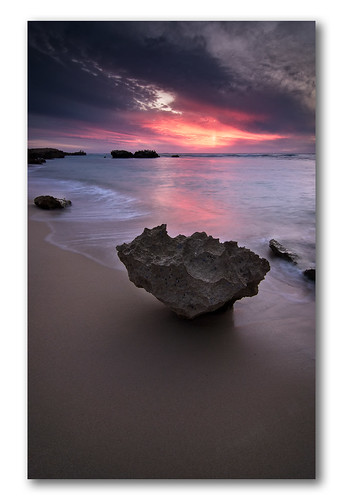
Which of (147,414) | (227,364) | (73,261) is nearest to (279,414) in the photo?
(227,364)

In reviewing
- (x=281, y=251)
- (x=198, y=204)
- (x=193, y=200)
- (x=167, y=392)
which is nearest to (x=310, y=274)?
(x=281, y=251)

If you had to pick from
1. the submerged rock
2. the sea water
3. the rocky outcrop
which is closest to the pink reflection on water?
the sea water

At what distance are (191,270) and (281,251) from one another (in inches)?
74.0

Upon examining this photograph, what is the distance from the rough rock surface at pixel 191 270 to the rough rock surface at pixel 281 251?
1429 mm

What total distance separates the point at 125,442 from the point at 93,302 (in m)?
1.12

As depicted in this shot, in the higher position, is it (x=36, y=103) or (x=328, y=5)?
(x=328, y=5)

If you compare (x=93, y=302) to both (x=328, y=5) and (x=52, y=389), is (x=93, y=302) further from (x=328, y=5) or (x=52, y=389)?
(x=328, y=5)

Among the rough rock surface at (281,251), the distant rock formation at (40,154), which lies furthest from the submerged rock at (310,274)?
the distant rock formation at (40,154)

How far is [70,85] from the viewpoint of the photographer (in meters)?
3.12

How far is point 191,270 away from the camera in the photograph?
216 centimetres

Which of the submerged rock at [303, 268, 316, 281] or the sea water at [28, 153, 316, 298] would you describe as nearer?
the submerged rock at [303, 268, 316, 281]

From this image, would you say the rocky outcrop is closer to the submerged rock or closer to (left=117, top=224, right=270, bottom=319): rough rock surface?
(left=117, top=224, right=270, bottom=319): rough rock surface

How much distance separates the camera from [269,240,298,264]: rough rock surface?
3554 millimetres

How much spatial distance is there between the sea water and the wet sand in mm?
939
